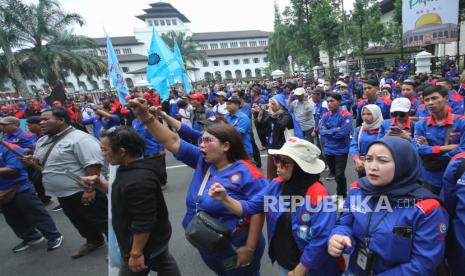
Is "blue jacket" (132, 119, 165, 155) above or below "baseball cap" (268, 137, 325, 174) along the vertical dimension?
below

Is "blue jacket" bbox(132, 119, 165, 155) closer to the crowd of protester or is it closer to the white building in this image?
the crowd of protester

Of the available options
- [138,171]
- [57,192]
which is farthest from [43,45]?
[138,171]

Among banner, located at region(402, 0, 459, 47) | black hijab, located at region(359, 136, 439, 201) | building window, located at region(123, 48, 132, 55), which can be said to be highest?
building window, located at region(123, 48, 132, 55)

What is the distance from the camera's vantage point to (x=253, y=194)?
201 centimetres

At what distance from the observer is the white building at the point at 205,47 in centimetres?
5938

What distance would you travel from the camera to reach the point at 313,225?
5.58ft

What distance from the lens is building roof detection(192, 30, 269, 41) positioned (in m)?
68.2

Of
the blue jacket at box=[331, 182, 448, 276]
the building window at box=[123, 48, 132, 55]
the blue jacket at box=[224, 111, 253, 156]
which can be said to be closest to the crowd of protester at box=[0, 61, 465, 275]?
the blue jacket at box=[331, 182, 448, 276]

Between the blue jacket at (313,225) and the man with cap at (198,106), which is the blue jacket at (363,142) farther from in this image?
the man with cap at (198,106)

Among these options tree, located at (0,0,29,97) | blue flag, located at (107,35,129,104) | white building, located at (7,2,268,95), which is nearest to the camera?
blue flag, located at (107,35,129,104)

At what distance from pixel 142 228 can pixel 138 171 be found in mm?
403

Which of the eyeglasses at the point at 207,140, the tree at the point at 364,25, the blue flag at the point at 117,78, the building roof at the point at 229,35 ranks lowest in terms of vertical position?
the eyeglasses at the point at 207,140

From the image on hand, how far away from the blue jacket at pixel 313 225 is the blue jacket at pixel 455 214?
25.4 inches

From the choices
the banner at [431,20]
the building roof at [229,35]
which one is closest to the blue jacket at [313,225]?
the banner at [431,20]
